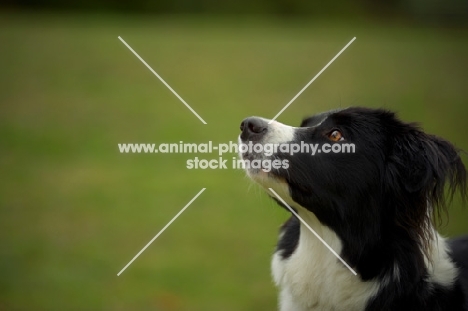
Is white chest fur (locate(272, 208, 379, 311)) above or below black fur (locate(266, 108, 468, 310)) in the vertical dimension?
below

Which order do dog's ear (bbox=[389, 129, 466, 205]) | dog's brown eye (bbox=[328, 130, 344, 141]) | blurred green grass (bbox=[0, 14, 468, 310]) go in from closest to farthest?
1. dog's ear (bbox=[389, 129, 466, 205])
2. dog's brown eye (bbox=[328, 130, 344, 141])
3. blurred green grass (bbox=[0, 14, 468, 310])

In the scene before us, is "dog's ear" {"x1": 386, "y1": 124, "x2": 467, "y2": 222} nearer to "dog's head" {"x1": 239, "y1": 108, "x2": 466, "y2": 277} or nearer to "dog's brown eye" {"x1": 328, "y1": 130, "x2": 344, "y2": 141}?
"dog's head" {"x1": 239, "y1": 108, "x2": 466, "y2": 277}

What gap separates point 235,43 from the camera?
34.8 feet

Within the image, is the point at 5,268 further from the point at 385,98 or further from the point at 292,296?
the point at 385,98

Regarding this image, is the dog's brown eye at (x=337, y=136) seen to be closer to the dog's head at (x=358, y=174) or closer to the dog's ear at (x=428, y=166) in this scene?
the dog's head at (x=358, y=174)

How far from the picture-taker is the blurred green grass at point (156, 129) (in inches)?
201

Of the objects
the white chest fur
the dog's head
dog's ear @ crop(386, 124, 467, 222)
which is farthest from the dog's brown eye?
the white chest fur

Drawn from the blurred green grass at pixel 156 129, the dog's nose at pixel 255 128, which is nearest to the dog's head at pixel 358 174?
the dog's nose at pixel 255 128

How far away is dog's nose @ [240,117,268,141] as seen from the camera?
2916mm

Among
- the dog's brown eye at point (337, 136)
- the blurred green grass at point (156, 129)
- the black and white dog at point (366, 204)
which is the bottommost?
the blurred green grass at point (156, 129)

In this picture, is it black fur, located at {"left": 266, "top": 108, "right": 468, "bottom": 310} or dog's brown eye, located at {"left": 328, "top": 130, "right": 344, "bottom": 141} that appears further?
dog's brown eye, located at {"left": 328, "top": 130, "right": 344, "bottom": 141}

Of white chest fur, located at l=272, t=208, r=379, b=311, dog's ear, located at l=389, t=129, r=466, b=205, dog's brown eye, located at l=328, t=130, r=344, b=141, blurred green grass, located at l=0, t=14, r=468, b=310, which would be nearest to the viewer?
dog's ear, located at l=389, t=129, r=466, b=205

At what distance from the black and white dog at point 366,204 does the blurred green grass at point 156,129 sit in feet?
2.02

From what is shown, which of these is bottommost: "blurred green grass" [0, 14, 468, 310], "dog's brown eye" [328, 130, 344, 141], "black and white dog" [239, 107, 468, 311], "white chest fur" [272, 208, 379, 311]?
"blurred green grass" [0, 14, 468, 310]
